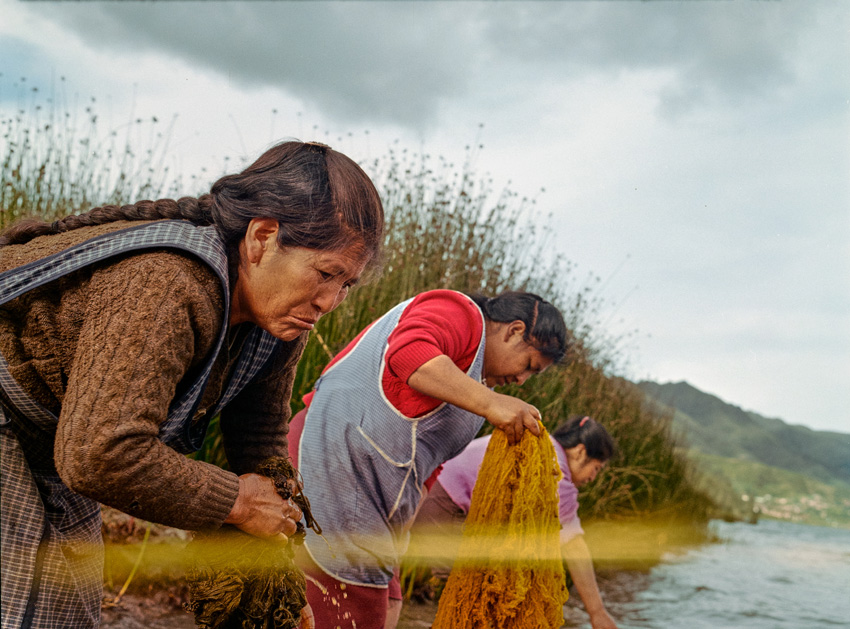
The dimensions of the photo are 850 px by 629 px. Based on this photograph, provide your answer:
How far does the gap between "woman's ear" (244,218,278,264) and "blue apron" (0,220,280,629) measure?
0.07 meters

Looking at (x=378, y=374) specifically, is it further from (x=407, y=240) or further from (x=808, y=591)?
(x=808, y=591)

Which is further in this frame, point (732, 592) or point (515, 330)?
point (732, 592)

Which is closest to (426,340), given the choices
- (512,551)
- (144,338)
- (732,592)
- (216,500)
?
(512,551)

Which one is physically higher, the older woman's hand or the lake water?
the older woman's hand

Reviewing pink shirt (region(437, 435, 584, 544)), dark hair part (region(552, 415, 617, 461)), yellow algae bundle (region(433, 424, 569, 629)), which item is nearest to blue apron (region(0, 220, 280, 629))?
yellow algae bundle (region(433, 424, 569, 629))

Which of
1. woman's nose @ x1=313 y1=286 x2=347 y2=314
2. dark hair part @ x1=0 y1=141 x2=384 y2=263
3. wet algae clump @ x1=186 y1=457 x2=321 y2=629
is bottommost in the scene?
wet algae clump @ x1=186 y1=457 x2=321 y2=629

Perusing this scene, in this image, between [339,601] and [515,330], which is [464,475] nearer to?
[515,330]

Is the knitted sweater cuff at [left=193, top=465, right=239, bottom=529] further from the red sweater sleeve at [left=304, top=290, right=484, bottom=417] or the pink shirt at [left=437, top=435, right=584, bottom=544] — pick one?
the pink shirt at [left=437, top=435, right=584, bottom=544]

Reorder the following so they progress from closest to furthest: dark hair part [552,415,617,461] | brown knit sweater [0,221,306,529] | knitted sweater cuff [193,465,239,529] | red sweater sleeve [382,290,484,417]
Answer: brown knit sweater [0,221,306,529], knitted sweater cuff [193,465,239,529], red sweater sleeve [382,290,484,417], dark hair part [552,415,617,461]

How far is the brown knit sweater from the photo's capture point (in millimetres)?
1309

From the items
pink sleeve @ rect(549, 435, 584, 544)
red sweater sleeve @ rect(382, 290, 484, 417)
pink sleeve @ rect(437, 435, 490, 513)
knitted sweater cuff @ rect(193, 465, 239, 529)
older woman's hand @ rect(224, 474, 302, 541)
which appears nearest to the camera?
knitted sweater cuff @ rect(193, 465, 239, 529)

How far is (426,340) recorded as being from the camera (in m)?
2.57

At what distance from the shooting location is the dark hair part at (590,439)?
4656mm

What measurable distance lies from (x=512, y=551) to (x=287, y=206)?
1657 mm
